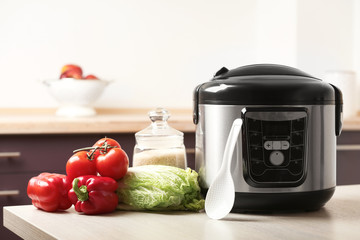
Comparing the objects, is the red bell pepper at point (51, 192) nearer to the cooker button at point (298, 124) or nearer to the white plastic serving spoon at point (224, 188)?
the white plastic serving spoon at point (224, 188)

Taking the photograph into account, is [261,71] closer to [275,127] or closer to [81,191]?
[275,127]

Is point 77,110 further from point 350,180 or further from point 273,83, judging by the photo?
point 273,83

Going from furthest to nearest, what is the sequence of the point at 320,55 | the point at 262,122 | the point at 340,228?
1. the point at 320,55
2. the point at 262,122
3. the point at 340,228

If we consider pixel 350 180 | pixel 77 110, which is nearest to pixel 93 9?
pixel 77 110

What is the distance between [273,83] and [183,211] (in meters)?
0.29

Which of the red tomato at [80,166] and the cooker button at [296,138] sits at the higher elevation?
the cooker button at [296,138]

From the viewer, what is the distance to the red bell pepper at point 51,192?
1080mm

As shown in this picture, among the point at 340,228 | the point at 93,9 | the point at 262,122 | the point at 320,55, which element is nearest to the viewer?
the point at 340,228

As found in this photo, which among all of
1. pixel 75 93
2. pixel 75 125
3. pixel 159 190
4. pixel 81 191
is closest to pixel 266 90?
pixel 159 190

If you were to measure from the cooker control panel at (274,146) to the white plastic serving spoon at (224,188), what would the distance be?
29mm

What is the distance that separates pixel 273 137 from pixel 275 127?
0.02 metres

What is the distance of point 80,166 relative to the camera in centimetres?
111

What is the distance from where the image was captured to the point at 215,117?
3.50 feet

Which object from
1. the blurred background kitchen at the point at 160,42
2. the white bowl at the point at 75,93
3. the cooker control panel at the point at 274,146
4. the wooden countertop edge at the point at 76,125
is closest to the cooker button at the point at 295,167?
the cooker control panel at the point at 274,146
